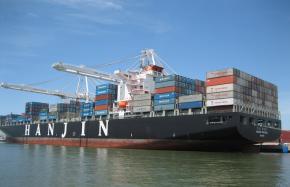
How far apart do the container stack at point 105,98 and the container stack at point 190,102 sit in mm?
14663

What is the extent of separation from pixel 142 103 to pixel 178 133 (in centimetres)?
800

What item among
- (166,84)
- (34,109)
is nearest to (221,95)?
(166,84)

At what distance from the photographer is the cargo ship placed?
38250 mm

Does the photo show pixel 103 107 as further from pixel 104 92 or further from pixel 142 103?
pixel 142 103

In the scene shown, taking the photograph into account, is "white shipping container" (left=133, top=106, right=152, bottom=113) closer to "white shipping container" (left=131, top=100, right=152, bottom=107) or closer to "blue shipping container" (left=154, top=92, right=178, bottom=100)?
"white shipping container" (left=131, top=100, right=152, bottom=107)

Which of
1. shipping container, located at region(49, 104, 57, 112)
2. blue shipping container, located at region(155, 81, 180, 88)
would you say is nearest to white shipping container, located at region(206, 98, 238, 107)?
blue shipping container, located at region(155, 81, 180, 88)

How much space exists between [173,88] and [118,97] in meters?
12.3

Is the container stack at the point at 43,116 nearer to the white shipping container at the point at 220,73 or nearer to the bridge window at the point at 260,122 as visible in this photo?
the white shipping container at the point at 220,73

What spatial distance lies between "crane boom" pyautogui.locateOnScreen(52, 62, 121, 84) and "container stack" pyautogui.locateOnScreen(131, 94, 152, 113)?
7791 millimetres

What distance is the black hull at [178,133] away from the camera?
3791cm

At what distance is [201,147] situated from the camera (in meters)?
39.9

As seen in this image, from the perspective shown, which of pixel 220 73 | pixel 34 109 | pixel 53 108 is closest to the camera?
pixel 220 73

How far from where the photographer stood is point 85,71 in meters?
55.1

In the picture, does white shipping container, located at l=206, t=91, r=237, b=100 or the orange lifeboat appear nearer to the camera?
white shipping container, located at l=206, t=91, r=237, b=100
